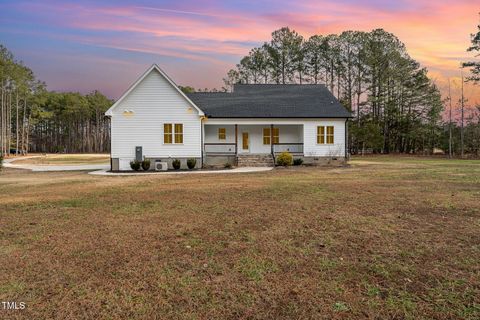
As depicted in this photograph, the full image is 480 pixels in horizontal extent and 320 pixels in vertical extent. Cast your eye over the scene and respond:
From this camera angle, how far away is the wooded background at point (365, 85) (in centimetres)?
4022

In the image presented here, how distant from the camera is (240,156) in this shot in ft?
77.9

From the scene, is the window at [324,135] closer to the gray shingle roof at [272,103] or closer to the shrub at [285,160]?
the gray shingle roof at [272,103]

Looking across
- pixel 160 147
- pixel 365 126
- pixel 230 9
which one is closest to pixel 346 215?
pixel 230 9

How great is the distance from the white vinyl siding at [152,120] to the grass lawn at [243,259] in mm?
12579

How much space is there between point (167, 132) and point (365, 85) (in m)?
34.8

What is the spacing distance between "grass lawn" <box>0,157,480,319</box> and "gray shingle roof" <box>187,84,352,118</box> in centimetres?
1594

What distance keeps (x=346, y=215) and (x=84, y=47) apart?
2573 centimetres

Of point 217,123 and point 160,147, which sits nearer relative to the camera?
point 160,147

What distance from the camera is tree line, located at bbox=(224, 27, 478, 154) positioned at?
4141 cm

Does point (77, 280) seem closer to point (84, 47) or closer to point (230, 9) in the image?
point (230, 9)

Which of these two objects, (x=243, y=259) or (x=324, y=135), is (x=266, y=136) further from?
(x=243, y=259)

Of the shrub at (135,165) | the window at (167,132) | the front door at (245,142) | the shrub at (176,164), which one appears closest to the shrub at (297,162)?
the front door at (245,142)

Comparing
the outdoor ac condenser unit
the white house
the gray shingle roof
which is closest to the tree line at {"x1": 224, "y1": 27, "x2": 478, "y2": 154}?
the gray shingle roof

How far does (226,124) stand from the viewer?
80.0ft
